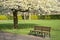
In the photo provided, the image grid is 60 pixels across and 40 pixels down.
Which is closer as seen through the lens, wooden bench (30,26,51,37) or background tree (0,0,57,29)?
wooden bench (30,26,51,37)

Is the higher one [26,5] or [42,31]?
[26,5]

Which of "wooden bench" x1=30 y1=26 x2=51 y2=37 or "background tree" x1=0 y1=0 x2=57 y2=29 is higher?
"background tree" x1=0 y1=0 x2=57 y2=29

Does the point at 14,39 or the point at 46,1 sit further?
the point at 46,1

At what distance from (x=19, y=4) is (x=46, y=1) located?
2.84 m

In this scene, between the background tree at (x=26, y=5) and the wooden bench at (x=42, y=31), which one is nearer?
the wooden bench at (x=42, y=31)

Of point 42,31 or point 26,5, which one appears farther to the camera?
point 26,5

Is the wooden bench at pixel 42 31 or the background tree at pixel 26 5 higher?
the background tree at pixel 26 5

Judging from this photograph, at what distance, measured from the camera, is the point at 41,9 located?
1775 centimetres

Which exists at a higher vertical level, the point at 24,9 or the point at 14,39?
the point at 24,9

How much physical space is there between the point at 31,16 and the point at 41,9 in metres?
16.5

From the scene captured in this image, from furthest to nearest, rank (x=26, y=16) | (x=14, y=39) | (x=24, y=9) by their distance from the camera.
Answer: (x=26, y=16), (x=24, y=9), (x=14, y=39)

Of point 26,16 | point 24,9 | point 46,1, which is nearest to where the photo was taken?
point 24,9

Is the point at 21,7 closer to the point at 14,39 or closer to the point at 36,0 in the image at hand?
the point at 36,0

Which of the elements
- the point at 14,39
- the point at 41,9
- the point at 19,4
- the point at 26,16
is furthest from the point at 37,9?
the point at 26,16
